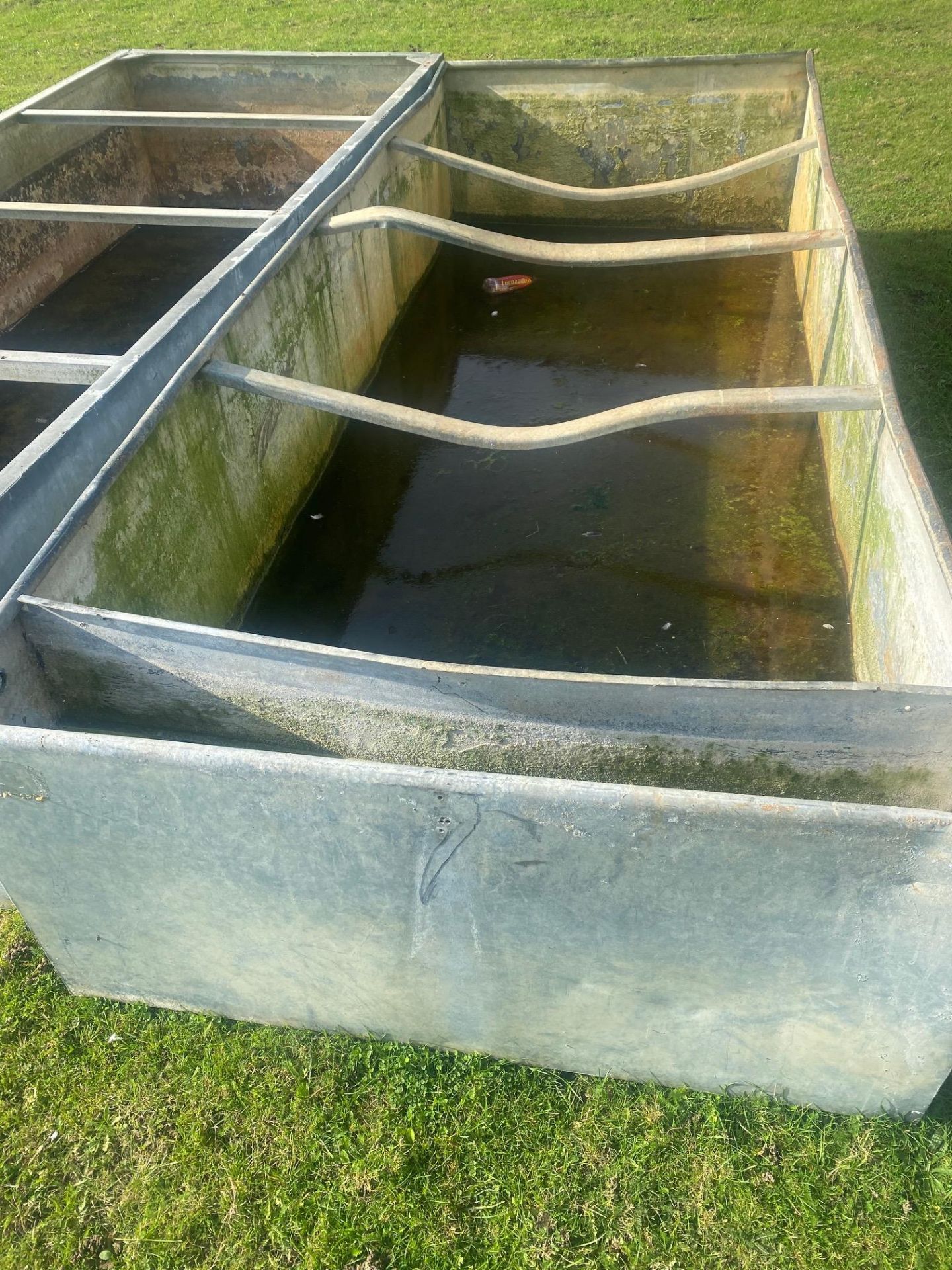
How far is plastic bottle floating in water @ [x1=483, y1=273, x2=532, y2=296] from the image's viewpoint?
7684 millimetres

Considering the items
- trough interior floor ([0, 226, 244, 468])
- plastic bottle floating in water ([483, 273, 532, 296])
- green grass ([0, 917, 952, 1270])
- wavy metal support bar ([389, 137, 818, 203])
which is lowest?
green grass ([0, 917, 952, 1270])

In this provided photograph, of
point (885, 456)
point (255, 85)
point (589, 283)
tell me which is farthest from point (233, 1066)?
point (255, 85)

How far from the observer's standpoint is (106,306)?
282 inches

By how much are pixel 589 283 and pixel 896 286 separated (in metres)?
2.35

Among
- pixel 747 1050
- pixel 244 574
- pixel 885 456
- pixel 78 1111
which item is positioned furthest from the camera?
pixel 244 574

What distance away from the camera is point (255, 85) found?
330 inches

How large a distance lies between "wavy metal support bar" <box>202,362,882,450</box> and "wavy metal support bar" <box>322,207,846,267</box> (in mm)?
1534

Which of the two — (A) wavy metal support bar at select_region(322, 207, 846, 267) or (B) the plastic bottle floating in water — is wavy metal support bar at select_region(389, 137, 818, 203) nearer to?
(B) the plastic bottle floating in water

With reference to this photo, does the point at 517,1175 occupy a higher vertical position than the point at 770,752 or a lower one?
lower

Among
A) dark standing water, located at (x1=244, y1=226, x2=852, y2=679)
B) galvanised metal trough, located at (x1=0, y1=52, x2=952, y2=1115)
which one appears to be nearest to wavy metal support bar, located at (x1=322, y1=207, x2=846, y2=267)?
galvanised metal trough, located at (x1=0, y1=52, x2=952, y2=1115)

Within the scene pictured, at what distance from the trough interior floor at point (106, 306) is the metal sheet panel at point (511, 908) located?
3713mm

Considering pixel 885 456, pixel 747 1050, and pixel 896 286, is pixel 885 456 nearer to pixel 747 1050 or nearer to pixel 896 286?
pixel 747 1050

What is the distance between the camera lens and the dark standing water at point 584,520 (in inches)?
185

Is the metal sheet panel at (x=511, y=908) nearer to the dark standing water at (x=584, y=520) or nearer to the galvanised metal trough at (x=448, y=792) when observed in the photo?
the galvanised metal trough at (x=448, y=792)
